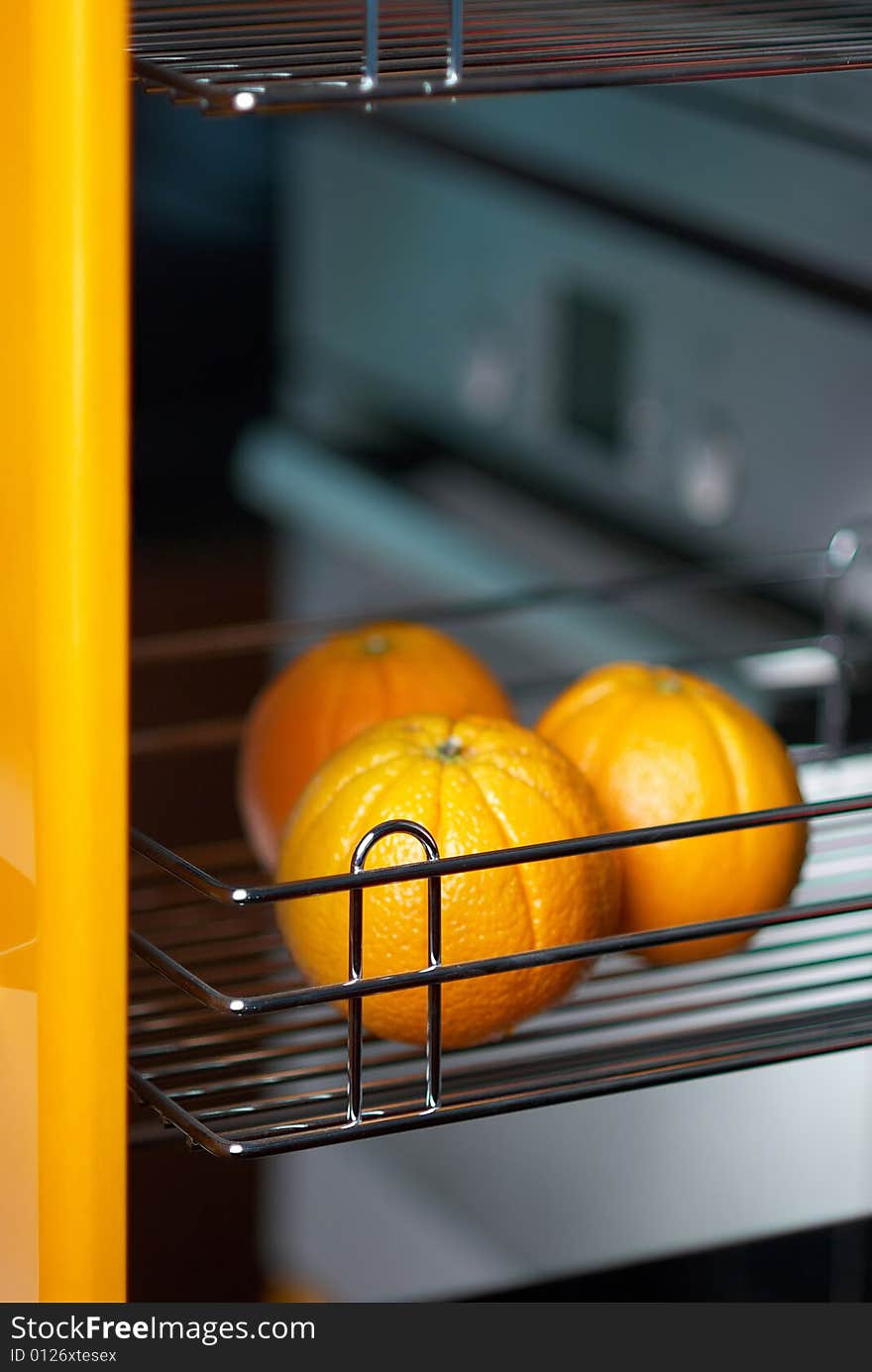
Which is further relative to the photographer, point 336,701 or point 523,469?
point 523,469

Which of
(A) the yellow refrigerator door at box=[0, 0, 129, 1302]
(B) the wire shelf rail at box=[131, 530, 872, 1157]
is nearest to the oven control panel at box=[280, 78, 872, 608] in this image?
(B) the wire shelf rail at box=[131, 530, 872, 1157]

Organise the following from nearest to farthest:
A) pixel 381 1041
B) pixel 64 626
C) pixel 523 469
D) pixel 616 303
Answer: pixel 64 626, pixel 381 1041, pixel 616 303, pixel 523 469

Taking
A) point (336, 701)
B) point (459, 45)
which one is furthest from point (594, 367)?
point (459, 45)

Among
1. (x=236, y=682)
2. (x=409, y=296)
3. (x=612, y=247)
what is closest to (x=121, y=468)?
(x=612, y=247)

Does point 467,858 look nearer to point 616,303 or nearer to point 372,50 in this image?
point 372,50

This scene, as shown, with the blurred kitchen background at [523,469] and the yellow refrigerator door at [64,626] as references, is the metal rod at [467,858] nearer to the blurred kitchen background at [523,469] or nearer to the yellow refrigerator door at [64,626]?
the yellow refrigerator door at [64,626]

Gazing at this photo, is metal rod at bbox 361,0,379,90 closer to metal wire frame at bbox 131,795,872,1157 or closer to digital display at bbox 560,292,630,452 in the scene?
metal wire frame at bbox 131,795,872,1157

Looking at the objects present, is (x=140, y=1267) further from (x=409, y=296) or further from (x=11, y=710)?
(x=11, y=710)

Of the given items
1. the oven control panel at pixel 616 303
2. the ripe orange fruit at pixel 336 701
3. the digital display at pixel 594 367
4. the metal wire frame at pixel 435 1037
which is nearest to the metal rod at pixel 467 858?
the metal wire frame at pixel 435 1037

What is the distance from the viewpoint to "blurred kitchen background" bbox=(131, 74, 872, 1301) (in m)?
1.08

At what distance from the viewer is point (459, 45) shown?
480mm

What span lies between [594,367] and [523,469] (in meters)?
0.13

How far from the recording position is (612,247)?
1.50m

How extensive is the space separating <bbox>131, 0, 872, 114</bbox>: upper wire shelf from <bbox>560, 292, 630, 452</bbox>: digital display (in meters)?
0.86
